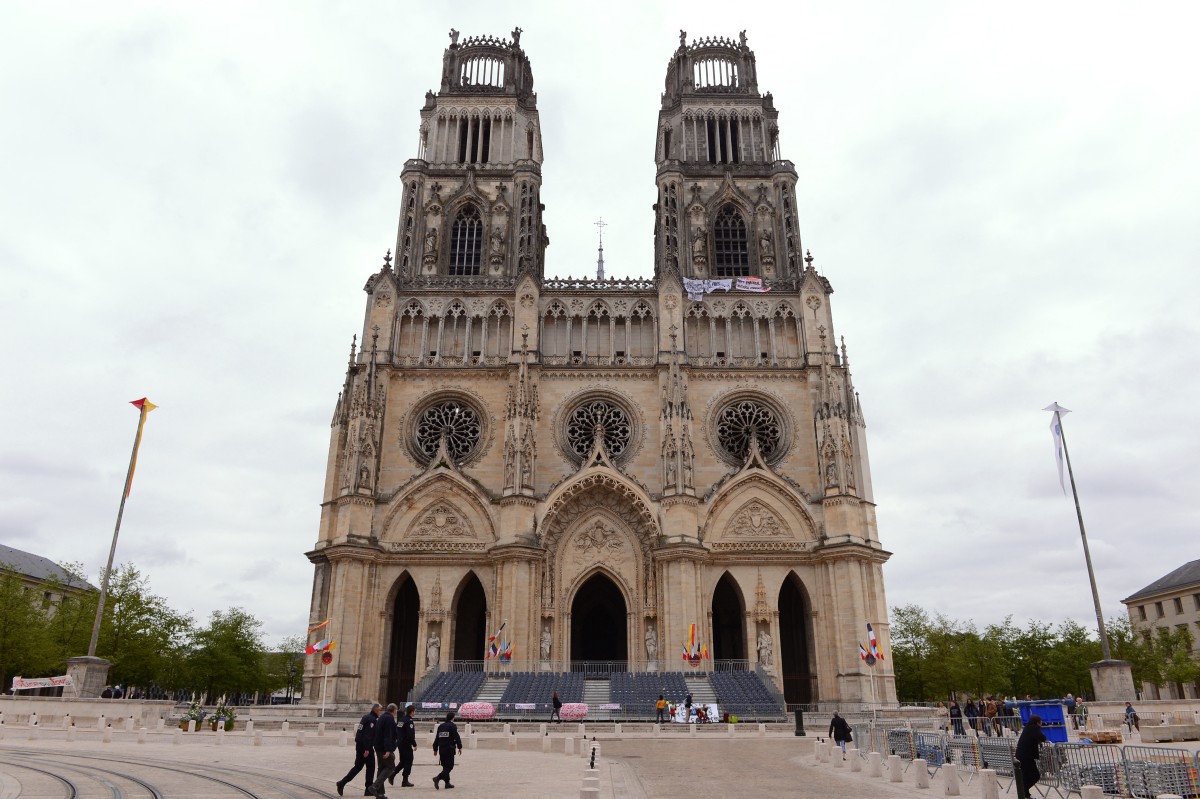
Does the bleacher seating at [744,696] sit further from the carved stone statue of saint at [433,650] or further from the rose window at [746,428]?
the carved stone statue of saint at [433,650]

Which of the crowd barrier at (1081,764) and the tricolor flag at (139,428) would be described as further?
the tricolor flag at (139,428)

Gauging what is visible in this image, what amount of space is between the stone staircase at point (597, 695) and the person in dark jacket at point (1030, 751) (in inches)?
879

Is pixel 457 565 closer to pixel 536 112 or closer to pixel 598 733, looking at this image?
pixel 598 733

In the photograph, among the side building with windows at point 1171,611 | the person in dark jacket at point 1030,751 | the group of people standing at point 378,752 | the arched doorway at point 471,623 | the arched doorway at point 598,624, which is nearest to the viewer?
the person in dark jacket at point 1030,751

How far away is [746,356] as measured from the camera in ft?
153

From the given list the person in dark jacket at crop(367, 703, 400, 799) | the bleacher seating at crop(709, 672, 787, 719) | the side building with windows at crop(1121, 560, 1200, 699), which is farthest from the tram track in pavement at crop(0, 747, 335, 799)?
the side building with windows at crop(1121, 560, 1200, 699)

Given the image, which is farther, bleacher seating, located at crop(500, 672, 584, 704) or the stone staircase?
bleacher seating, located at crop(500, 672, 584, 704)

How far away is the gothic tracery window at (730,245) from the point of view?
2002 inches

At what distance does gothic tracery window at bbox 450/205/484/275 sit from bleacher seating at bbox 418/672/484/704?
24.8 metres

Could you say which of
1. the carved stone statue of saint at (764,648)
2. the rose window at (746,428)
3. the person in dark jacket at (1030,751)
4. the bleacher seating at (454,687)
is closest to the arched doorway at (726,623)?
the carved stone statue of saint at (764,648)

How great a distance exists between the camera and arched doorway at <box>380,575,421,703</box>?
42406 mm

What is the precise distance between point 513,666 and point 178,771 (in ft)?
79.0

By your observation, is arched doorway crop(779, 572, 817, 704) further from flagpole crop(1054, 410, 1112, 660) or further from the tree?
the tree

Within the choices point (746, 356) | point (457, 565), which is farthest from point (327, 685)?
point (746, 356)
